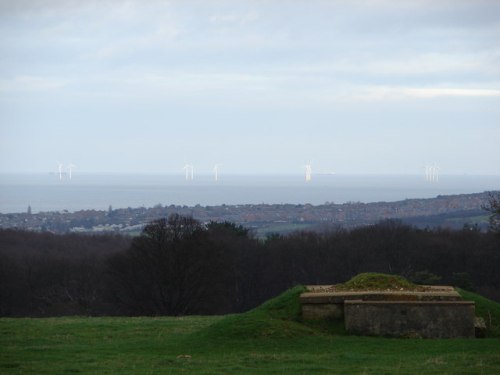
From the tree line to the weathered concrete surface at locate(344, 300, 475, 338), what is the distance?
81.5 feet

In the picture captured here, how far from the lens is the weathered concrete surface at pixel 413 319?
1728 cm

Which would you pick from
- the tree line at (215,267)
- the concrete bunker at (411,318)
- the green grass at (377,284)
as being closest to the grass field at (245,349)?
the concrete bunker at (411,318)

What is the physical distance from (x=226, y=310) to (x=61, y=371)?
35.0 meters

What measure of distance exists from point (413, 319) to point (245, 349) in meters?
3.71

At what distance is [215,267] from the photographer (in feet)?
145

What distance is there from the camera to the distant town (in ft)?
351

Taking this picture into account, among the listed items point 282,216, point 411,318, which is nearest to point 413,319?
point 411,318

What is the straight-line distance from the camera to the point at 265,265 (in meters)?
60.4

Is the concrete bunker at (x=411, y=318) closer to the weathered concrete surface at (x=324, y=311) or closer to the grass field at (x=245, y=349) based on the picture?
the weathered concrete surface at (x=324, y=311)

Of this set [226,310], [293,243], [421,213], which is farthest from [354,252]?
[421,213]

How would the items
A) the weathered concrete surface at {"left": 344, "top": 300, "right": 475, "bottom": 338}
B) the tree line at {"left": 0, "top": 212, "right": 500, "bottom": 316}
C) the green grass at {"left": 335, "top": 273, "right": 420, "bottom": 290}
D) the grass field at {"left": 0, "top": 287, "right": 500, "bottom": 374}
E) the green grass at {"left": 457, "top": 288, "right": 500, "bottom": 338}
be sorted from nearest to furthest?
the grass field at {"left": 0, "top": 287, "right": 500, "bottom": 374}
the weathered concrete surface at {"left": 344, "top": 300, "right": 475, "bottom": 338}
the green grass at {"left": 457, "top": 288, "right": 500, "bottom": 338}
the green grass at {"left": 335, "top": 273, "right": 420, "bottom": 290}
the tree line at {"left": 0, "top": 212, "right": 500, "bottom": 316}

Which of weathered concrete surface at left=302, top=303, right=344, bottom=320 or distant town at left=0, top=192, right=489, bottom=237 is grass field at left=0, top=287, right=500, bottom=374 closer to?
weathered concrete surface at left=302, top=303, right=344, bottom=320

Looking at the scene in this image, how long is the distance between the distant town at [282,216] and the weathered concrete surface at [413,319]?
84250 mm

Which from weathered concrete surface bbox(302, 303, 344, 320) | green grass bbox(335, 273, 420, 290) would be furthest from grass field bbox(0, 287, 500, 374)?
green grass bbox(335, 273, 420, 290)
